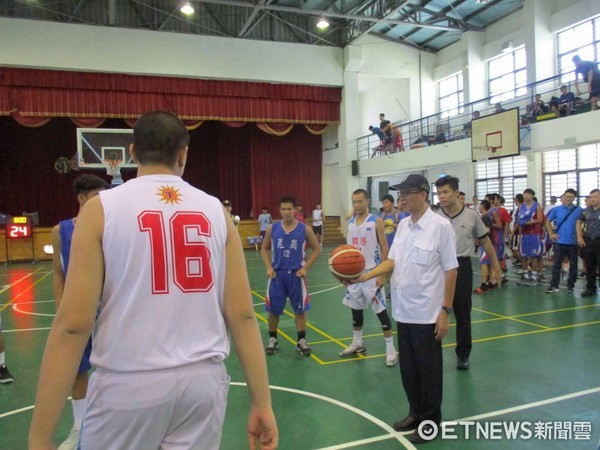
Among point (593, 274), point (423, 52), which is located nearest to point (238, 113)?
point (423, 52)

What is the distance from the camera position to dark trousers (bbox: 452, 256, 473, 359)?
16.3 feet

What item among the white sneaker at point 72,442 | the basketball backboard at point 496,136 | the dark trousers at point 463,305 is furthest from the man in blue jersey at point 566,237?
the white sneaker at point 72,442

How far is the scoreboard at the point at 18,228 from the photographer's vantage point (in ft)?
55.1

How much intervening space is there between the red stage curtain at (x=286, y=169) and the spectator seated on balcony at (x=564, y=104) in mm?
12071

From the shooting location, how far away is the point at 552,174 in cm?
1609

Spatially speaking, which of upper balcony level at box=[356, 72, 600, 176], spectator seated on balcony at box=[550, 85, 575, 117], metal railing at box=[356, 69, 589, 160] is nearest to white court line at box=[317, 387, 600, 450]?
upper balcony level at box=[356, 72, 600, 176]

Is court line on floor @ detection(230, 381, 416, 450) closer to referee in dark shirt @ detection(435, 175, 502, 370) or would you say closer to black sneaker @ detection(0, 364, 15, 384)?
referee in dark shirt @ detection(435, 175, 502, 370)

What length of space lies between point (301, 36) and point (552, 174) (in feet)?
37.1

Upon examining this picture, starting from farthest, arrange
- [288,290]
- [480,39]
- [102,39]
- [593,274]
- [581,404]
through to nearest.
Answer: [480,39] → [102,39] → [593,274] → [288,290] → [581,404]

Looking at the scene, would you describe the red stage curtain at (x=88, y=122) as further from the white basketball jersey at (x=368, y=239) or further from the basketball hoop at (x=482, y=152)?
the white basketball jersey at (x=368, y=239)

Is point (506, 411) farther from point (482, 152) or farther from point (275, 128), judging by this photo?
point (275, 128)

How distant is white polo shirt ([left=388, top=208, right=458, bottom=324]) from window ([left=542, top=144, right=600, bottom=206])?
13.7m

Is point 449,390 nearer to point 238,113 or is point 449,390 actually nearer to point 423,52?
point 238,113

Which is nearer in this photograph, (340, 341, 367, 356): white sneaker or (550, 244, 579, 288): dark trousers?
(340, 341, 367, 356): white sneaker
